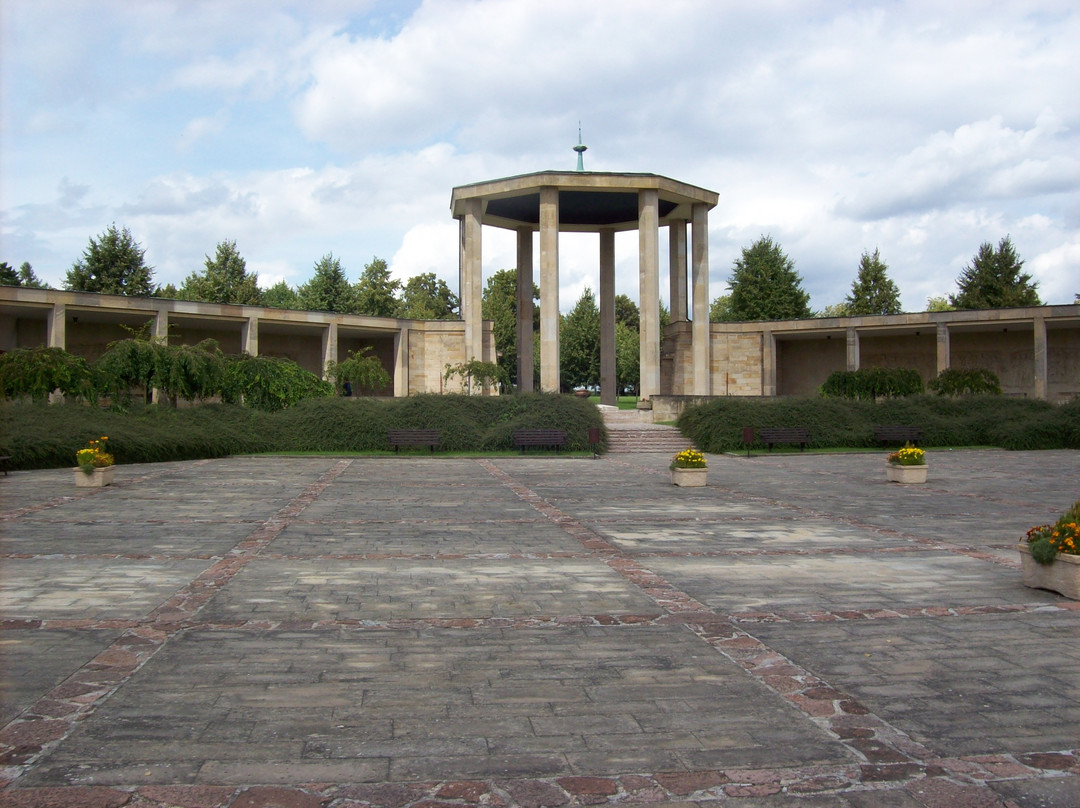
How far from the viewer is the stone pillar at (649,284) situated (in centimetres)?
3550

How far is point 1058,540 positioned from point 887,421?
22.3m

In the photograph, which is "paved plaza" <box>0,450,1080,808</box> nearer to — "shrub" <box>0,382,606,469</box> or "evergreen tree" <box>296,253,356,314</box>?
"shrub" <box>0,382,606,469</box>

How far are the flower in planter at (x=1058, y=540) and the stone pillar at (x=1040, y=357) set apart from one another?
32.6 m

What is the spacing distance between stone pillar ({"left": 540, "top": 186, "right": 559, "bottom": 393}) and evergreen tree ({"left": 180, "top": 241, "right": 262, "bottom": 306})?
88.4 feet

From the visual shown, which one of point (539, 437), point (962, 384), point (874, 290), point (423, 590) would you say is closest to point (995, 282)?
point (874, 290)

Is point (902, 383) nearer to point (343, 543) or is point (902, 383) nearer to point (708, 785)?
point (343, 543)

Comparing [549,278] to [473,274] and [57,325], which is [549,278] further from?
[57,325]

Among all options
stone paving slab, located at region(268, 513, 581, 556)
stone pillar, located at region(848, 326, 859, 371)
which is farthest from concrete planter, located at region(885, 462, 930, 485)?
stone pillar, located at region(848, 326, 859, 371)

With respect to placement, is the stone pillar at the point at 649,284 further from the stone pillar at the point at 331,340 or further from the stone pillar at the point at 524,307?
the stone pillar at the point at 331,340

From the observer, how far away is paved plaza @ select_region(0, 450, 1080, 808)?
3781 millimetres

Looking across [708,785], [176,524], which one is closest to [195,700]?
[708,785]

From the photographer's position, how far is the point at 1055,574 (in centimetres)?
730

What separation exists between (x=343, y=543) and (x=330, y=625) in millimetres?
3711

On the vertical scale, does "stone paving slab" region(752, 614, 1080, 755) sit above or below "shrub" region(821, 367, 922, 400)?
below
